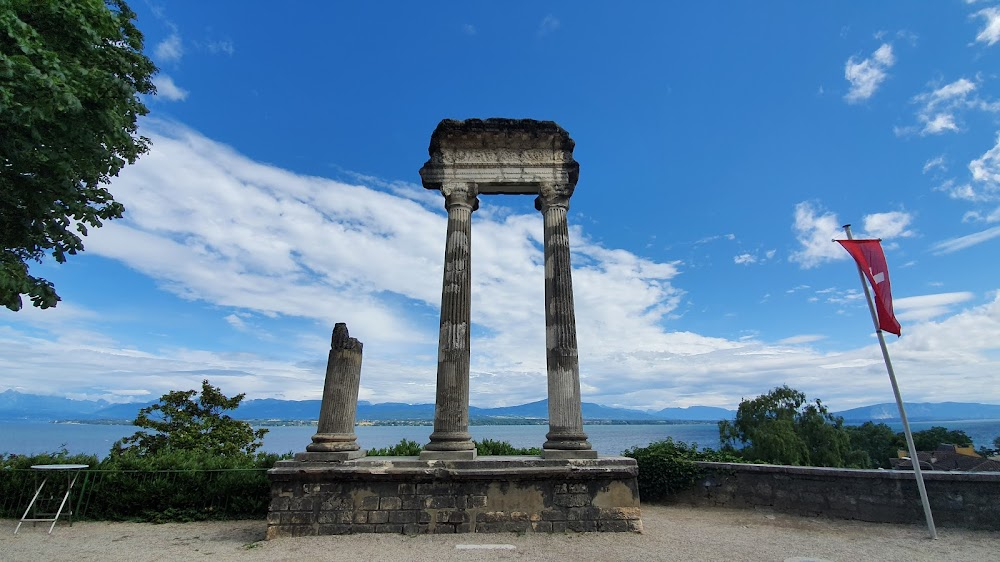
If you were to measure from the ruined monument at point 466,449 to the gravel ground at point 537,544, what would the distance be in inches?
13.3

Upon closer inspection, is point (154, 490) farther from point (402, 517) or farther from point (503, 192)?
point (503, 192)

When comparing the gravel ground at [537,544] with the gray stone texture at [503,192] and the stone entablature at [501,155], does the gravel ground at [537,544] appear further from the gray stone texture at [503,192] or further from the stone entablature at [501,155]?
the stone entablature at [501,155]

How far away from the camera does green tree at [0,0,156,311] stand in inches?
213

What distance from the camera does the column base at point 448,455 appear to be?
8.59 m

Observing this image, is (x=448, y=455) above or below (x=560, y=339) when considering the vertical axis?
below

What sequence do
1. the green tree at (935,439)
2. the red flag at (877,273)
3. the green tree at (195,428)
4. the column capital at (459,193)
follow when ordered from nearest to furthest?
the red flag at (877,273) < the column capital at (459,193) < the green tree at (195,428) < the green tree at (935,439)

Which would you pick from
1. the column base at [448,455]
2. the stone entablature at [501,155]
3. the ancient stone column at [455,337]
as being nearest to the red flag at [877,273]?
the stone entablature at [501,155]

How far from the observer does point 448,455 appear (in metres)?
8.66

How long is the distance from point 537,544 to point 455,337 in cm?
398

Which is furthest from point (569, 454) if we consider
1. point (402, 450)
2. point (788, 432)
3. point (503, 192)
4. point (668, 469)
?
point (788, 432)

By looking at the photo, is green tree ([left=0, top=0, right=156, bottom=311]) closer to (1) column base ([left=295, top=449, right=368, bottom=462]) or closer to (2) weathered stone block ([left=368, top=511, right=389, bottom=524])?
(1) column base ([left=295, top=449, right=368, bottom=462])

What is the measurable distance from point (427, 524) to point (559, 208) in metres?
6.76

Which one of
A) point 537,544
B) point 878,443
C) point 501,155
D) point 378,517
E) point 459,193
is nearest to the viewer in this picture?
point 537,544

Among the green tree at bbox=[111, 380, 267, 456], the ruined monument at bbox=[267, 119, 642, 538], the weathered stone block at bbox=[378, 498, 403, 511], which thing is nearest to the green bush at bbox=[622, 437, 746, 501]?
the ruined monument at bbox=[267, 119, 642, 538]
